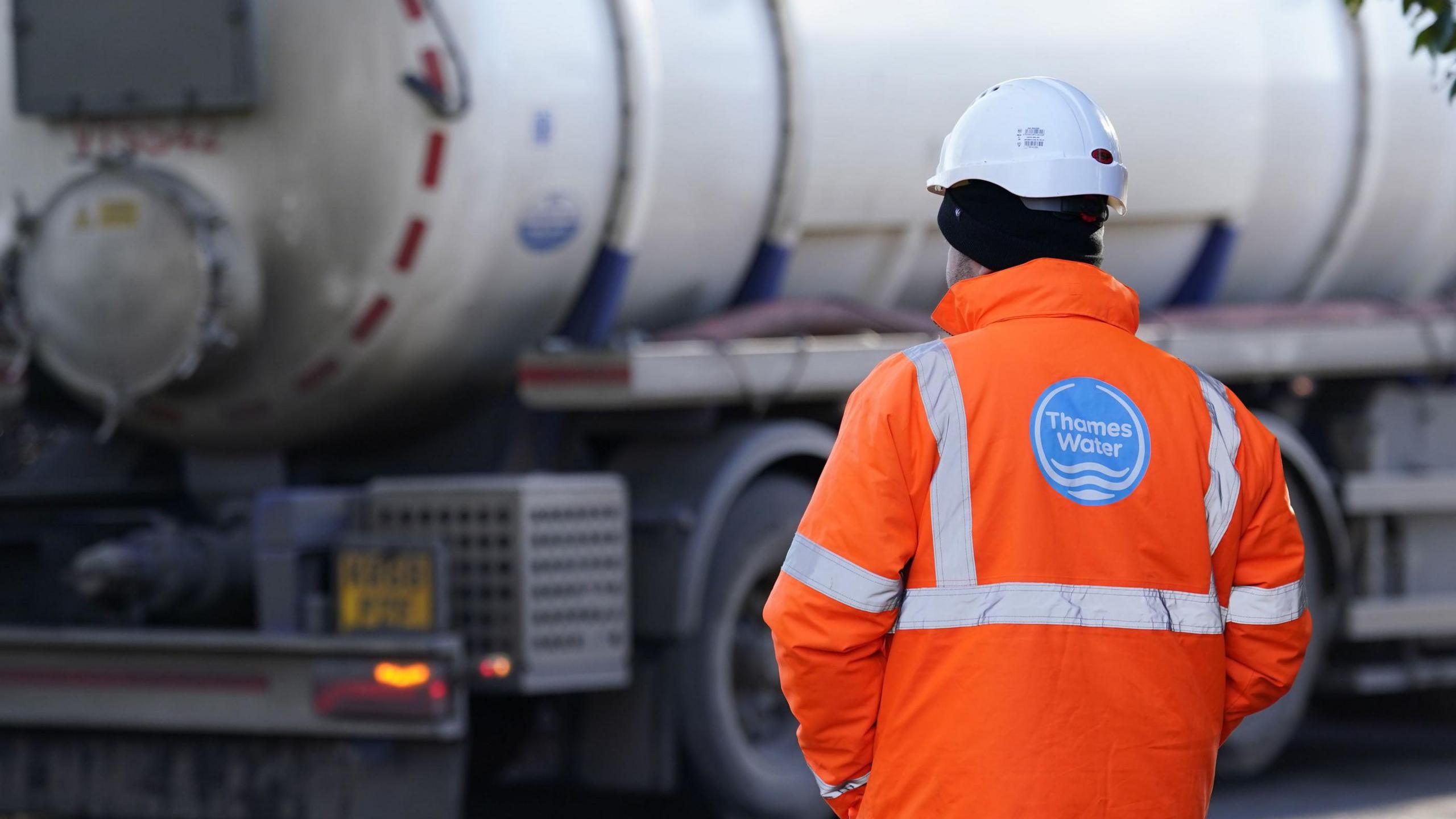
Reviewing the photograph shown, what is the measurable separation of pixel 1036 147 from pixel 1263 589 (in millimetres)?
695

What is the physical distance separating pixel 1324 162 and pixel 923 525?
18.0ft

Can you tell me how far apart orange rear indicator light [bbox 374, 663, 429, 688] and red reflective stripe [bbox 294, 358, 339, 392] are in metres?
0.89

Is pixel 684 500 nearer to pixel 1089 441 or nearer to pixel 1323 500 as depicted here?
pixel 1323 500

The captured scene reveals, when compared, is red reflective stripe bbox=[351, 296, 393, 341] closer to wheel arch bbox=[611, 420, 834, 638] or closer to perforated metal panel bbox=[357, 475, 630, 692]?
perforated metal panel bbox=[357, 475, 630, 692]

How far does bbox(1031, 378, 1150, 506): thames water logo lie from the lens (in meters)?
2.84

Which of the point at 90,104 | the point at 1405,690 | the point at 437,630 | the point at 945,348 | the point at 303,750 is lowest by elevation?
the point at 1405,690

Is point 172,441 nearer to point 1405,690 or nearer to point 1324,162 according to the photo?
point 1324,162

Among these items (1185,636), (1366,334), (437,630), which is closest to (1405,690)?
(1366,334)

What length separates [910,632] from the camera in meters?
2.85

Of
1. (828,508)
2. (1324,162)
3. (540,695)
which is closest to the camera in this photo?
(828,508)

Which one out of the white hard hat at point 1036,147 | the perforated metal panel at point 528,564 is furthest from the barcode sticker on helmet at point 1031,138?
the perforated metal panel at point 528,564

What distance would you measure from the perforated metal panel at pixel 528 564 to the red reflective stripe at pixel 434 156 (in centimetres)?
79

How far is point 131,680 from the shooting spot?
5.75 meters

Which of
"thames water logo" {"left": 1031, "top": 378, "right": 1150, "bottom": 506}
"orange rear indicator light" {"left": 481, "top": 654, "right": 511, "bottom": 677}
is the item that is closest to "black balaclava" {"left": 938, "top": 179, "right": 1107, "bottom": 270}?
"thames water logo" {"left": 1031, "top": 378, "right": 1150, "bottom": 506}
